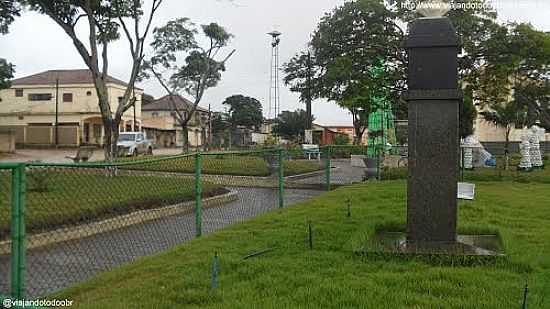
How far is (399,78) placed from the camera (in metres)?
17.2

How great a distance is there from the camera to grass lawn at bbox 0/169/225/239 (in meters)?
5.96

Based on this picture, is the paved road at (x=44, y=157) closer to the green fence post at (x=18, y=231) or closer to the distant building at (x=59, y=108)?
the distant building at (x=59, y=108)

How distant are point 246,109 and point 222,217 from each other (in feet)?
187

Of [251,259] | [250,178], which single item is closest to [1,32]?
[250,178]

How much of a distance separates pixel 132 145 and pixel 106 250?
2793 centimetres

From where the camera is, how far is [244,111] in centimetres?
6600

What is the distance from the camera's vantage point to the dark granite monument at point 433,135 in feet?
18.6

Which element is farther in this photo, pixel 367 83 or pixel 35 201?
pixel 367 83

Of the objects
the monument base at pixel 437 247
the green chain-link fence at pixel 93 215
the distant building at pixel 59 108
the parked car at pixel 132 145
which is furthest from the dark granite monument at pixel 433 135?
the distant building at pixel 59 108

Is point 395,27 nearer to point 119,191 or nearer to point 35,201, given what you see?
point 119,191

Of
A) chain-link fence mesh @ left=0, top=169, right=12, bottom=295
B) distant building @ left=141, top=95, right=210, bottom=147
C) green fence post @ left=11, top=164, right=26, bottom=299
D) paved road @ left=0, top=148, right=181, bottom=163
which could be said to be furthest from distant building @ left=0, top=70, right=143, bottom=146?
green fence post @ left=11, top=164, right=26, bottom=299

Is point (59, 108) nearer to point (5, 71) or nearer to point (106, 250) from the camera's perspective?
point (5, 71)

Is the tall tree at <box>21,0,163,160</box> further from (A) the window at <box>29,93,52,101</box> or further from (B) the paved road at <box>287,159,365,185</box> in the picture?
(A) the window at <box>29,93,52,101</box>

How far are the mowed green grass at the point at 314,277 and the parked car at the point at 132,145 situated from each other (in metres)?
26.6
